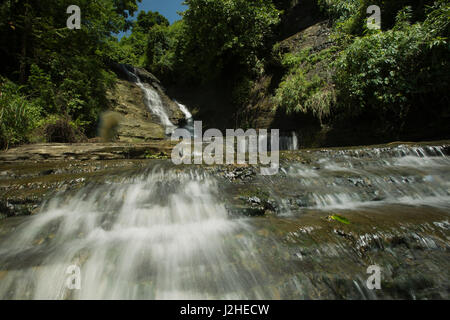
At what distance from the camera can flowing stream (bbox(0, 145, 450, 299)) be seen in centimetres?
142

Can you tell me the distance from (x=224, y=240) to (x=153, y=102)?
11.4m

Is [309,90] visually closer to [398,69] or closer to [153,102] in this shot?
[398,69]

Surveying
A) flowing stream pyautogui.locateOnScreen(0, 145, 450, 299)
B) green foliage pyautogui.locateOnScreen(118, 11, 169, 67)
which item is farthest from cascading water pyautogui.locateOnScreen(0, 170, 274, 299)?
green foliage pyautogui.locateOnScreen(118, 11, 169, 67)

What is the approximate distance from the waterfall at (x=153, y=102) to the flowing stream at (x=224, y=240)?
8.55 meters

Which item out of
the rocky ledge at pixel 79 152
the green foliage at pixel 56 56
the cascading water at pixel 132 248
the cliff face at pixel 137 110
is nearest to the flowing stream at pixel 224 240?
the cascading water at pixel 132 248

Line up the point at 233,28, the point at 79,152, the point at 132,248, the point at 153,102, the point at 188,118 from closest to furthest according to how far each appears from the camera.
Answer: the point at 132,248 < the point at 79,152 < the point at 233,28 < the point at 153,102 < the point at 188,118

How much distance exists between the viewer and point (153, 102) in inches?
464

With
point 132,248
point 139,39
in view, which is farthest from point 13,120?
point 139,39

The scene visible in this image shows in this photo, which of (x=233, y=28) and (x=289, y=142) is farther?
(x=233, y=28)

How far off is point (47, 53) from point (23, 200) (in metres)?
6.65

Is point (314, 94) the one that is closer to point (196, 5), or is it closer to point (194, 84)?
point (196, 5)

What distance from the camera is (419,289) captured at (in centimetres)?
140

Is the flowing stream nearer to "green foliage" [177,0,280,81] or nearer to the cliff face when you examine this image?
the cliff face

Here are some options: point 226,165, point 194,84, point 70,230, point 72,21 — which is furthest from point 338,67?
point 194,84
